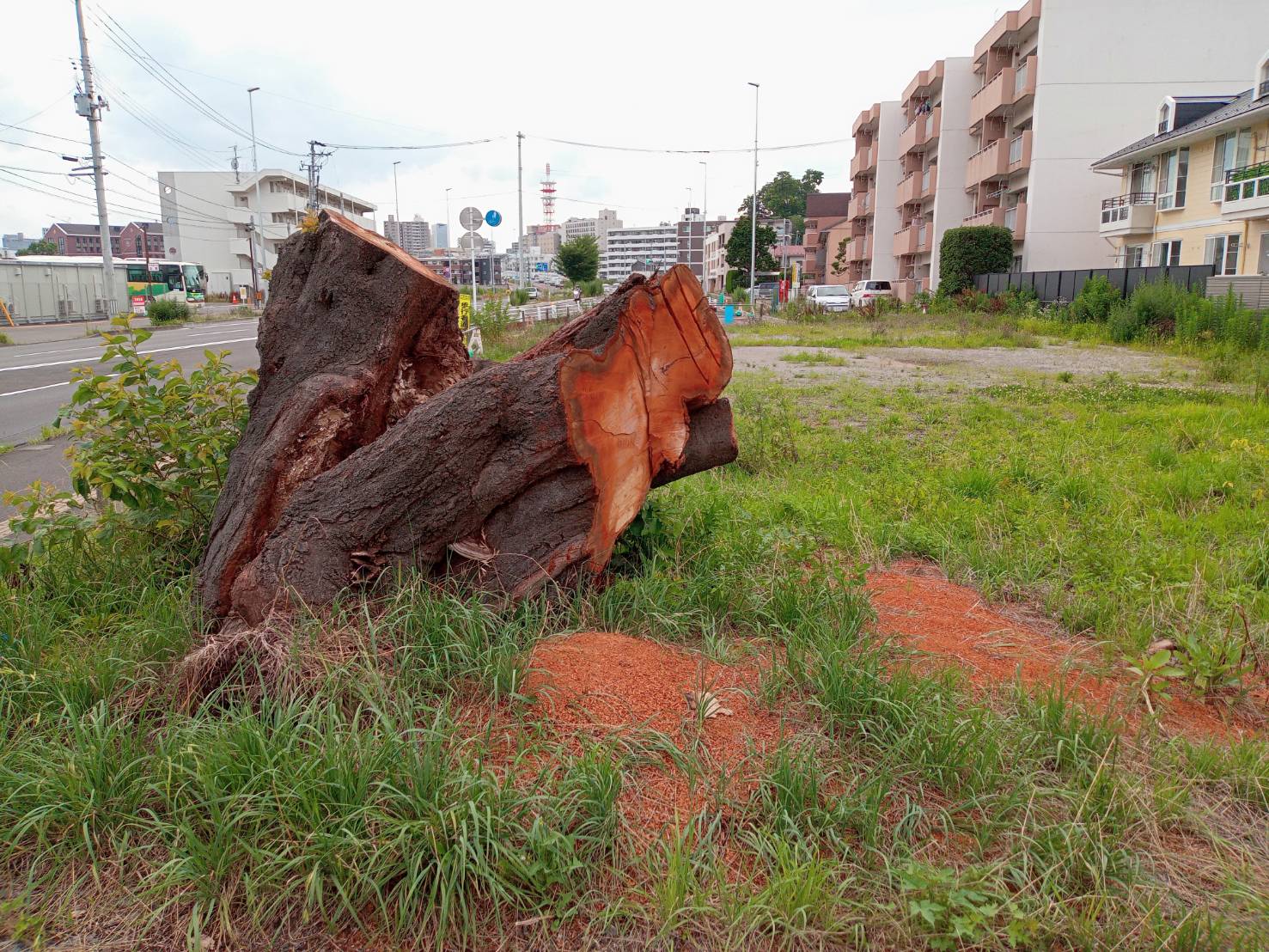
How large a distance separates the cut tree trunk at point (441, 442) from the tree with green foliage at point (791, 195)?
128 metres

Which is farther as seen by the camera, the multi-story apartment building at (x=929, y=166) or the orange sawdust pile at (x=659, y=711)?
the multi-story apartment building at (x=929, y=166)

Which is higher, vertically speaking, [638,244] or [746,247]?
[638,244]

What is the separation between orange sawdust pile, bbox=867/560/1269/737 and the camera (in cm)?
324

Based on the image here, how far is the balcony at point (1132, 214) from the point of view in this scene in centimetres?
3044

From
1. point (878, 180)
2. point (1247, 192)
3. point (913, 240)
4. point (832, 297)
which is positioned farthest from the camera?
point (878, 180)

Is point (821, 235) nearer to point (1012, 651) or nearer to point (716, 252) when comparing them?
point (716, 252)

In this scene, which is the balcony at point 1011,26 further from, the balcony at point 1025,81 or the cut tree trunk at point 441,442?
the cut tree trunk at point 441,442

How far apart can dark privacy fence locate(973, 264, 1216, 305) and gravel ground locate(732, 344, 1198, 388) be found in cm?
522

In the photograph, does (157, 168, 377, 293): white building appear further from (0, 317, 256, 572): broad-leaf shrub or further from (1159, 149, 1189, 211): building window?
(0, 317, 256, 572): broad-leaf shrub

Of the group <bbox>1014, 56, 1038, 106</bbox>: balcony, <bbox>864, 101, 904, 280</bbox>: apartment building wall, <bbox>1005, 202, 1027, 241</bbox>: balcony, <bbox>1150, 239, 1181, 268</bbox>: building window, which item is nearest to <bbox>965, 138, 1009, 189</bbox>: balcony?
<bbox>1014, 56, 1038, 106</bbox>: balcony

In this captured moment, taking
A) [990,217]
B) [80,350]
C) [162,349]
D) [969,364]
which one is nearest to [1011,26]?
[990,217]

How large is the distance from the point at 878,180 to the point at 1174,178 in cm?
2914

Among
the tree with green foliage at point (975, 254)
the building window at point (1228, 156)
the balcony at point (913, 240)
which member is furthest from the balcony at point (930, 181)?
the building window at point (1228, 156)

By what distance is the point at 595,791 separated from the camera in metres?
2.41
